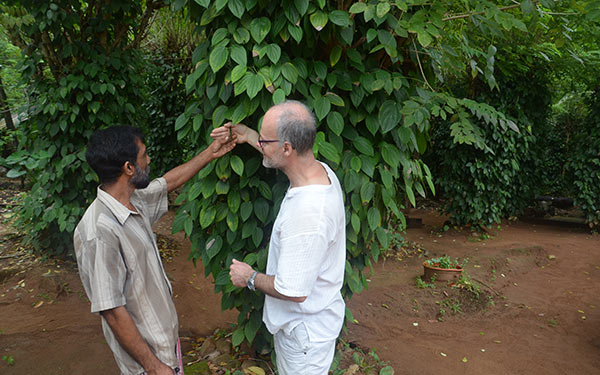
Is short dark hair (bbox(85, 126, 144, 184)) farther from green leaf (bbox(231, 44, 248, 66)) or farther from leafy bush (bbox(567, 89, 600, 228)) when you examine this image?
leafy bush (bbox(567, 89, 600, 228))

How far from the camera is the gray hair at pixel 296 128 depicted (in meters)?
1.44

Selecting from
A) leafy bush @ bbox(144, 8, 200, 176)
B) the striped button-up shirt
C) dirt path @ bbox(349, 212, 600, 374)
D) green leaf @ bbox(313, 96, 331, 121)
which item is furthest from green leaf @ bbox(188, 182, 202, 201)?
leafy bush @ bbox(144, 8, 200, 176)

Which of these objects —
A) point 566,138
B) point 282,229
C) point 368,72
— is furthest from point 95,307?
point 566,138

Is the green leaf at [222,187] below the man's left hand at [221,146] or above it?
below

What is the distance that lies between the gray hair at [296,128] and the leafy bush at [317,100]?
28cm

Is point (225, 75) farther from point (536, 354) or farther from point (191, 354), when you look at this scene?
point (536, 354)

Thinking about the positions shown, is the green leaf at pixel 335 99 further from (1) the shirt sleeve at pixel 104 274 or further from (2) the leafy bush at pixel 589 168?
(2) the leafy bush at pixel 589 168

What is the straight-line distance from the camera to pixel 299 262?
4.41 feet

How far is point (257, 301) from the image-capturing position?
2.21 meters

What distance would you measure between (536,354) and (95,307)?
141 inches

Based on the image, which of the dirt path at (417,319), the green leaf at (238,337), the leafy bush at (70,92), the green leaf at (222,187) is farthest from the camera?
the leafy bush at (70,92)

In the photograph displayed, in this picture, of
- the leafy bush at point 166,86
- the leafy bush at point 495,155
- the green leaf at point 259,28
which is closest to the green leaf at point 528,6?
the green leaf at point 259,28

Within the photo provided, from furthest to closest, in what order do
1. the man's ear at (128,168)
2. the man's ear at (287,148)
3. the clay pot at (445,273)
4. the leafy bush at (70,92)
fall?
the clay pot at (445,273)
the leafy bush at (70,92)
the man's ear at (128,168)
the man's ear at (287,148)

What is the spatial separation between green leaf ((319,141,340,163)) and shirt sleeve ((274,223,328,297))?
1.77 ft
